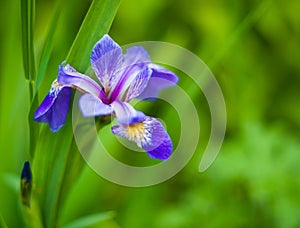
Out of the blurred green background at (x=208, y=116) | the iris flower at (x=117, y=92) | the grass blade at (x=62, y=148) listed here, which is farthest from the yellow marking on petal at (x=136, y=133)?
the blurred green background at (x=208, y=116)

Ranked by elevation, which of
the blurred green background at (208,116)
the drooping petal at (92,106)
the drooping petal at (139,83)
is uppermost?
the drooping petal at (139,83)

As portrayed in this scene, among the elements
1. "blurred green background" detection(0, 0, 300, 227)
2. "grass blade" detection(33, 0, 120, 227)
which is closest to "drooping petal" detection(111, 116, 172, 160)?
"grass blade" detection(33, 0, 120, 227)

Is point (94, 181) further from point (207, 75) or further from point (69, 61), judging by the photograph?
point (69, 61)

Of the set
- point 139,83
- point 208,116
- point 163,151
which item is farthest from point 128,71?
point 208,116

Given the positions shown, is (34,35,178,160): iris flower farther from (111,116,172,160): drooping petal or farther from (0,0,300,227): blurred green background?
(0,0,300,227): blurred green background

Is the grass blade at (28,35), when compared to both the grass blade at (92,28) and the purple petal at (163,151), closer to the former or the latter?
the grass blade at (92,28)

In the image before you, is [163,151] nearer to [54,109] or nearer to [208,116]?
[54,109]
